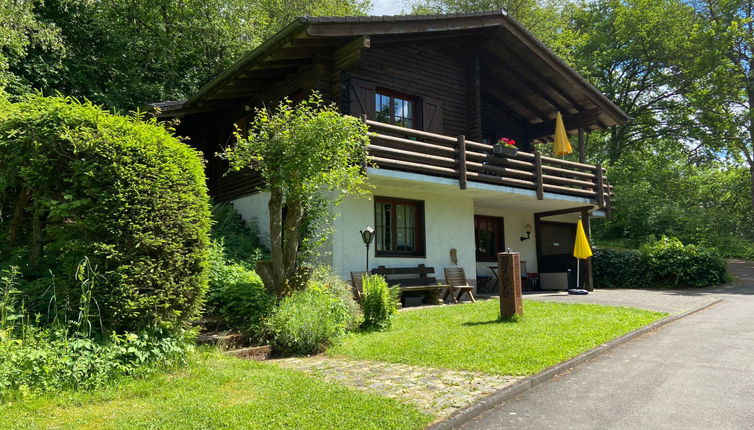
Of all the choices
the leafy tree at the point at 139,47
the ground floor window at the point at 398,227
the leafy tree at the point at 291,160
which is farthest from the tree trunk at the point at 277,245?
the leafy tree at the point at 139,47

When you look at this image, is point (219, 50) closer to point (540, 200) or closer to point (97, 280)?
point (540, 200)

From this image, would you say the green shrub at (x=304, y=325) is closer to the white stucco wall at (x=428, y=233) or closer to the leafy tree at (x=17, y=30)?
the white stucco wall at (x=428, y=233)

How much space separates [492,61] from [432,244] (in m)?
6.68

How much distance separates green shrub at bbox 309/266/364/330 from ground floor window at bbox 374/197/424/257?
302 centimetres

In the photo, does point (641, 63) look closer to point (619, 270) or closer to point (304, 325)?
point (619, 270)

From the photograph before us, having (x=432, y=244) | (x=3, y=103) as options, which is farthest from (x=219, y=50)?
(x=3, y=103)

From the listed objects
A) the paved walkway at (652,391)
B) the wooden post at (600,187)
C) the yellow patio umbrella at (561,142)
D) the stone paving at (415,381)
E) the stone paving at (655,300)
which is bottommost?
the paved walkway at (652,391)

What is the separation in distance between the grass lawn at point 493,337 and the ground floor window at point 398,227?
234 cm

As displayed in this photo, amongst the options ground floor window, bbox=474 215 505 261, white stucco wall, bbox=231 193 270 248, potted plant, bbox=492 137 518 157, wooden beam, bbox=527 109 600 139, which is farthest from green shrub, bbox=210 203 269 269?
wooden beam, bbox=527 109 600 139

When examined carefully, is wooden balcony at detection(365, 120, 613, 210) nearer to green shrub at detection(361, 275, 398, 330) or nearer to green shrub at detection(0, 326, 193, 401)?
green shrub at detection(361, 275, 398, 330)

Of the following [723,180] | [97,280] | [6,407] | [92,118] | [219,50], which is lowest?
[6,407]

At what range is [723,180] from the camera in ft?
108

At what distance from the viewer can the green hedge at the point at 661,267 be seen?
1631 centimetres

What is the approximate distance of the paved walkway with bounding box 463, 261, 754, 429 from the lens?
4297 millimetres
